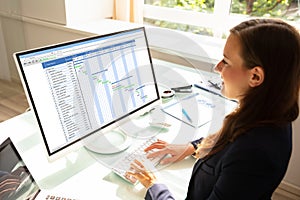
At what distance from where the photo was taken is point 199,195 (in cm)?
86

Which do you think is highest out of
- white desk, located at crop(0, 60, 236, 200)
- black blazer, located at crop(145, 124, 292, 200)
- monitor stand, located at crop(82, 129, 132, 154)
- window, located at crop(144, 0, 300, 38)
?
window, located at crop(144, 0, 300, 38)

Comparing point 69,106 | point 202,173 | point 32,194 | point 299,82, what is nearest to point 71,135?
point 69,106

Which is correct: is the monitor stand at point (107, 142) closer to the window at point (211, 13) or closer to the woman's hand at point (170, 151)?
the woman's hand at point (170, 151)

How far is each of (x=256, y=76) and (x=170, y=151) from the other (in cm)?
47

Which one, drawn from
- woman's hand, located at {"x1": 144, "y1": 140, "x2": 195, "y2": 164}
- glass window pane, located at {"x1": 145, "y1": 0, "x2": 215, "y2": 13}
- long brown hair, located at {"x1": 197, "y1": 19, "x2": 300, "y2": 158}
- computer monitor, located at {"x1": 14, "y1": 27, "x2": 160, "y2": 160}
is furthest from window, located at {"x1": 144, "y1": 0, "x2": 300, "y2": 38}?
long brown hair, located at {"x1": 197, "y1": 19, "x2": 300, "y2": 158}

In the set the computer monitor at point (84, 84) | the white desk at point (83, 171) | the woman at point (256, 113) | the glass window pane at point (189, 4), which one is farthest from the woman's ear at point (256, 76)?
the glass window pane at point (189, 4)

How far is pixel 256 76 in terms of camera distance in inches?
29.5

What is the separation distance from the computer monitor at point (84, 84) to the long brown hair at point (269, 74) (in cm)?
47

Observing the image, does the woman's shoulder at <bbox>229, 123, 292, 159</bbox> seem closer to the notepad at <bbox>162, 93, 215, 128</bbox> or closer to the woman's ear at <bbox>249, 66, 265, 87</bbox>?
the woman's ear at <bbox>249, 66, 265, 87</bbox>

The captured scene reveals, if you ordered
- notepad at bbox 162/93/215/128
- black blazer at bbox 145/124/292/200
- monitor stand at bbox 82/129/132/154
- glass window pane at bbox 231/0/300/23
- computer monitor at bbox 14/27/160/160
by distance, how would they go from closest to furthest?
1. black blazer at bbox 145/124/292/200
2. computer monitor at bbox 14/27/160/160
3. monitor stand at bbox 82/129/132/154
4. notepad at bbox 162/93/215/128
5. glass window pane at bbox 231/0/300/23

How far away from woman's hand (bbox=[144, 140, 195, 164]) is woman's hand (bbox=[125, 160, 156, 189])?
0.08 m

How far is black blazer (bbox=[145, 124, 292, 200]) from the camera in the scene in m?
0.70

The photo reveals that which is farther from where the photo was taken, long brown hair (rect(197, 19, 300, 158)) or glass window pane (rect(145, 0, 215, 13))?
glass window pane (rect(145, 0, 215, 13))

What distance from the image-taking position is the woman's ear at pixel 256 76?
0.74 metres
